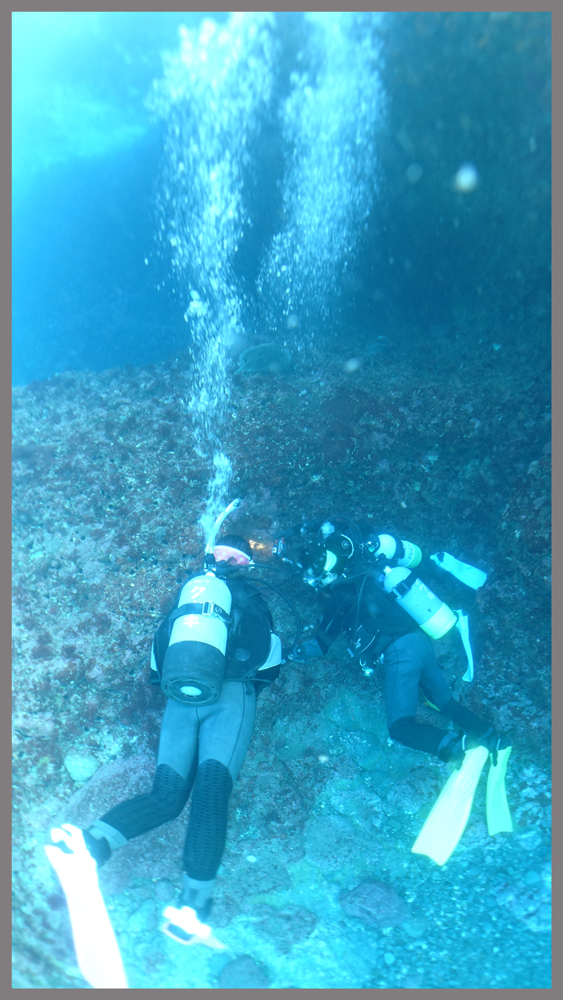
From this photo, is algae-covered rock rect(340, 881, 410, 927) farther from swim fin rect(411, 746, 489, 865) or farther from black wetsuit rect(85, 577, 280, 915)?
black wetsuit rect(85, 577, 280, 915)

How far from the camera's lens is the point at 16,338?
641 cm

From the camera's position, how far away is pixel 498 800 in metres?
3.11

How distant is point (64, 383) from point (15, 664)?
3283mm

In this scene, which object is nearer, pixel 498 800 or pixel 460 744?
pixel 460 744

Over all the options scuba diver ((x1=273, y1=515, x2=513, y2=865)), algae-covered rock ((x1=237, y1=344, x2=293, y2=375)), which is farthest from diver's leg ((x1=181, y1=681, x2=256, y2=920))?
algae-covered rock ((x1=237, y1=344, x2=293, y2=375))

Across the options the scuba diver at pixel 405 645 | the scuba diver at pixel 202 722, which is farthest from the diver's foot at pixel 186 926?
the scuba diver at pixel 405 645

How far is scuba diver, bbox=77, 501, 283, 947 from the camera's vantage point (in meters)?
2.40

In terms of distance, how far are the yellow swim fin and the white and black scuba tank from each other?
6.74 feet

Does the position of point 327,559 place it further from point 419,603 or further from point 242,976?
point 242,976

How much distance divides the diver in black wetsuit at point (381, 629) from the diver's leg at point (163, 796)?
3.06 feet

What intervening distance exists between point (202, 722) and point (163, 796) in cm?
44

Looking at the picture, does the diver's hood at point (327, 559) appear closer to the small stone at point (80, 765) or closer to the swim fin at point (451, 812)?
the swim fin at point (451, 812)

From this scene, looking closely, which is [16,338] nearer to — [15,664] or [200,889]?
[15,664]

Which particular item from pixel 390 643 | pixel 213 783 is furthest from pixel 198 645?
pixel 390 643
